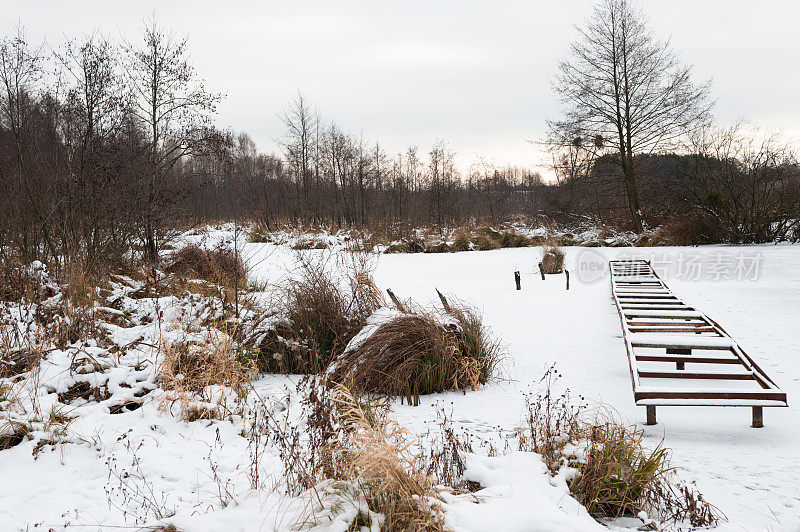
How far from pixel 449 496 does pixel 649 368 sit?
3522 mm

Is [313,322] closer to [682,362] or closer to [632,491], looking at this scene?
[632,491]

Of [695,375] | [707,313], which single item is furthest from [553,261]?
Answer: [695,375]

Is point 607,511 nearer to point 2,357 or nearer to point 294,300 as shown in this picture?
point 294,300

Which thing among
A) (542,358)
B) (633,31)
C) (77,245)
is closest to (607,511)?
(542,358)

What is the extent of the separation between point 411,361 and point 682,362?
2564 mm

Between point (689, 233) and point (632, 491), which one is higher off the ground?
point (689, 233)

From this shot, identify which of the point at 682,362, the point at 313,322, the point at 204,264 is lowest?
the point at 682,362

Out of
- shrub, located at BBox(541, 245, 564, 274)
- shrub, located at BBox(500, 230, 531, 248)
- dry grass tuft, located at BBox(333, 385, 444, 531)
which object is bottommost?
dry grass tuft, located at BBox(333, 385, 444, 531)

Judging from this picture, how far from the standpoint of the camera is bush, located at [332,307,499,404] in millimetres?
4207

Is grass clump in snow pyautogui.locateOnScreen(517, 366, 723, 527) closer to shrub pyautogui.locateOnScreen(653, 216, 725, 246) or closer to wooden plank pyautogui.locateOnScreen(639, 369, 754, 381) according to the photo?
wooden plank pyautogui.locateOnScreen(639, 369, 754, 381)

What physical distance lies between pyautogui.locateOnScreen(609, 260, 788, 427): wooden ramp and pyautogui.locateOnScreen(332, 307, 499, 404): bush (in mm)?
1470

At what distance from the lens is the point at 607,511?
7.97 ft

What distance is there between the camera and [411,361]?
4285 mm

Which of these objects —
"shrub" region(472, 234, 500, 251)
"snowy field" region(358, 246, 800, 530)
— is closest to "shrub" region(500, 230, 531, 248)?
"shrub" region(472, 234, 500, 251)
